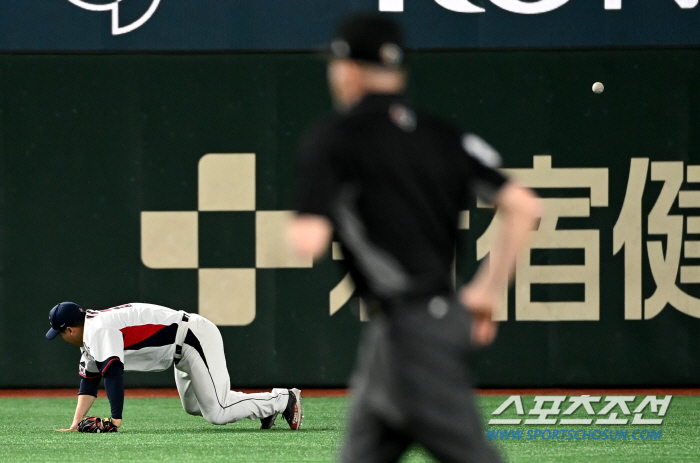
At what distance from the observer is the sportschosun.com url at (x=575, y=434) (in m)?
7.52

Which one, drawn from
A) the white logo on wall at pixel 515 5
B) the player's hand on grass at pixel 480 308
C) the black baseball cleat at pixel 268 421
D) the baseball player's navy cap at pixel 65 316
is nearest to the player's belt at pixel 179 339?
the baseball player's navy cap at pixel 65 316

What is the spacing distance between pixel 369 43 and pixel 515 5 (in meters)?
8.75

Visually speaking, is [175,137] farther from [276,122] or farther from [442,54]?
[442,54]

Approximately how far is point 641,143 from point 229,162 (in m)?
4.10

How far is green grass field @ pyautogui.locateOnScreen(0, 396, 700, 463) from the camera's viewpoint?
6.69 m

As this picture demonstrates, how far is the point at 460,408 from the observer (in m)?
2.71

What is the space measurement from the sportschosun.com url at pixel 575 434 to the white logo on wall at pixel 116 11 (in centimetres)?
565

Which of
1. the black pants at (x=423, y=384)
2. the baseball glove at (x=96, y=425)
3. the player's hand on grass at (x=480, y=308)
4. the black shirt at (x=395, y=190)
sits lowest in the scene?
the baseball glove at (x=96, y=425)

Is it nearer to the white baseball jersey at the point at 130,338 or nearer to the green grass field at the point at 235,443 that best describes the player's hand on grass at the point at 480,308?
the green grass field at the point at 235,443

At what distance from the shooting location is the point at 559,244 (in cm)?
1131

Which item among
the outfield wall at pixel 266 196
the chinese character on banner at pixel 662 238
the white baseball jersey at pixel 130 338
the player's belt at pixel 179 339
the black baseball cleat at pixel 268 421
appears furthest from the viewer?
the outfield wall at pixel 266 196

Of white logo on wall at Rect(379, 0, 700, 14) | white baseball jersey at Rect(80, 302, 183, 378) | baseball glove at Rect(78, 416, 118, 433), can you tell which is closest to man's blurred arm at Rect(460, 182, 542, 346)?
white baseball jersey at Rect(80, 302, 183, 378)

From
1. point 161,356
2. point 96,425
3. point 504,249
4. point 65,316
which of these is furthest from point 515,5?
point 504,249

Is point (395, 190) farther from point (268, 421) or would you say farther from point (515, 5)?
point (515, 5)
